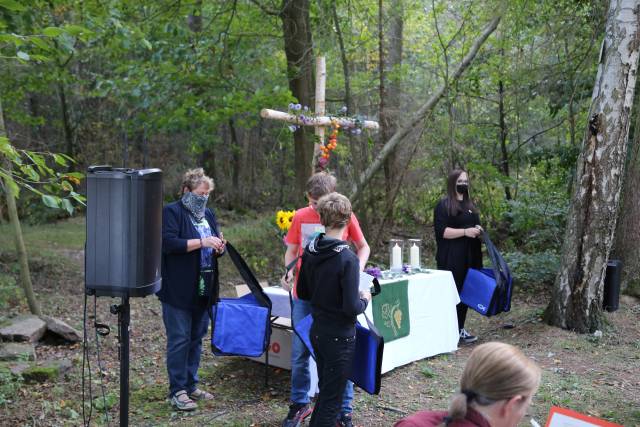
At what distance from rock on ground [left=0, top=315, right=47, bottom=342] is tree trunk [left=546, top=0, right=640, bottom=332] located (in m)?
5.13

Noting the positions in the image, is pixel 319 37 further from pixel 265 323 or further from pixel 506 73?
pixel 265 323

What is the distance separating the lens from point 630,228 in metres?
7.30

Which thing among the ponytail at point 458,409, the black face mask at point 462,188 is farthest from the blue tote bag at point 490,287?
the ponytail at point 458,409

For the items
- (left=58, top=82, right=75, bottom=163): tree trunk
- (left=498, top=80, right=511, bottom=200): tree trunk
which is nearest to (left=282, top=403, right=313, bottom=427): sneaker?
(left=498, top=80, right=511, bottom=200): tree trunk

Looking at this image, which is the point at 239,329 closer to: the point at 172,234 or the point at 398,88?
the point at 172,234

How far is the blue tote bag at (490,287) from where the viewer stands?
5.93m

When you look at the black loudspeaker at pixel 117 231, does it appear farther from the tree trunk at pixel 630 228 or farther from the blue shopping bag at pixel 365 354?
the tree trunk at pixel 630 228

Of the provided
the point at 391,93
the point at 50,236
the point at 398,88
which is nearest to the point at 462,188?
Result: the point at 391,93

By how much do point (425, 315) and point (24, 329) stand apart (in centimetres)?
380

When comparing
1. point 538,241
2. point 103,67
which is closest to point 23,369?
point 538,241

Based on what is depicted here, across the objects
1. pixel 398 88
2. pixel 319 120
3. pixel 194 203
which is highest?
pixel 398 88

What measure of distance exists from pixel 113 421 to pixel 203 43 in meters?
6.55

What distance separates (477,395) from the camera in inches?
69.9

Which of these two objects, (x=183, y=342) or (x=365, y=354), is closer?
(x=365, y=354)
